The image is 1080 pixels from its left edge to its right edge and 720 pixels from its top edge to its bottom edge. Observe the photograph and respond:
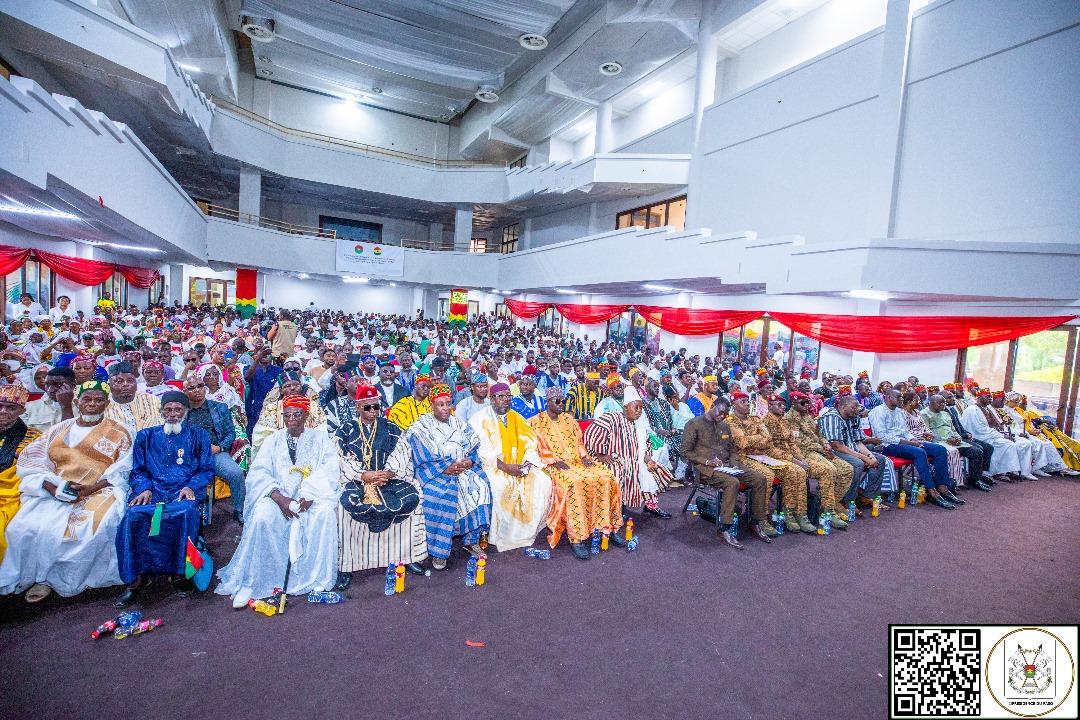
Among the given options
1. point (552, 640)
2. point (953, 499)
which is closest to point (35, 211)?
point (552, 640)

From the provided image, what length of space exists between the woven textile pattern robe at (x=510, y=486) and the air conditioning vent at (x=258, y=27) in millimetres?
17053

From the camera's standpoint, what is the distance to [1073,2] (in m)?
7.35

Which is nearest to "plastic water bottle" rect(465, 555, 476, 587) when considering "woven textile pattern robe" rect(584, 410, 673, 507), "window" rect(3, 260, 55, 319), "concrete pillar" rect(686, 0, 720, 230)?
"woven textile pattern robe" rect(584, 410, 673, 507)

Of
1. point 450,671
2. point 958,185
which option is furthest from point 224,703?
point 958,185

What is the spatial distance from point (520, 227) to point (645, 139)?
817cm

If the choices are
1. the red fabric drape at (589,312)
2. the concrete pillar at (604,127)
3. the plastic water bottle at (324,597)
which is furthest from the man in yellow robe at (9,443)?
the concrete pillar at (604,127)

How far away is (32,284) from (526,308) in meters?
15.5

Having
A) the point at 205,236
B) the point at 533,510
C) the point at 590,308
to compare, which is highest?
the point at 205,236

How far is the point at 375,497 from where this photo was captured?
3.58 metres

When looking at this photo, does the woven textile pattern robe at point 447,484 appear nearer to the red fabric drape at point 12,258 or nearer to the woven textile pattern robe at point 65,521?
the woven textile pattern robe at point 65,521

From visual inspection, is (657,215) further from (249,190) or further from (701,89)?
(249,190)

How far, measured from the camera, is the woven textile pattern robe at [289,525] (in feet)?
10.7

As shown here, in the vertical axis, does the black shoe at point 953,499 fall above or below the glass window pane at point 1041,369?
below

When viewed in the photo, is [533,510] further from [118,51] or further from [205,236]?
[205,236]
